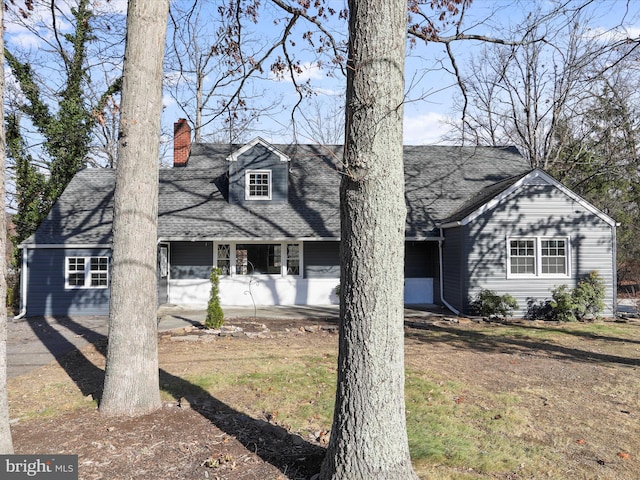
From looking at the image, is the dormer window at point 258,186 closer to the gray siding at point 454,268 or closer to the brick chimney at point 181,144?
the brick chimney at point 181,144

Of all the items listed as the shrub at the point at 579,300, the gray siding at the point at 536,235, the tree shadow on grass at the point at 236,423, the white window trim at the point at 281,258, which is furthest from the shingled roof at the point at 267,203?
the tree shadow on grass at the point at 236,423

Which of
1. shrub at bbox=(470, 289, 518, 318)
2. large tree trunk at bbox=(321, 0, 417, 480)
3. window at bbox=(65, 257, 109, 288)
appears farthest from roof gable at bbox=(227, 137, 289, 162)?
large tree trunk at bbox=(321, 0, 417, 480)

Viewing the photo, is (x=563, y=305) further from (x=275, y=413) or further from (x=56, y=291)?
(x=56, y=291)

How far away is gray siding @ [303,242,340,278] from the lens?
1747 cm

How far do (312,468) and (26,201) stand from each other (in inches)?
722

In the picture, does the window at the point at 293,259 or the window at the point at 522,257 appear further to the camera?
the window at the point at 293,259

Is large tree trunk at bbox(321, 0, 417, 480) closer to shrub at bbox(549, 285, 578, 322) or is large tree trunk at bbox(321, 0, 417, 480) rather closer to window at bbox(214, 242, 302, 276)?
shrub at bbox(549, 285, 578, 322)

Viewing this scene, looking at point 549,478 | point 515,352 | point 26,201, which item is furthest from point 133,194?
point 26,201

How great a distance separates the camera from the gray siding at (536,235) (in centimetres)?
1499

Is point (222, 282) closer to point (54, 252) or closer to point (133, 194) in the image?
point (54, 252)

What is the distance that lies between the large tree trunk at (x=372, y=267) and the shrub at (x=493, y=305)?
38.6ft

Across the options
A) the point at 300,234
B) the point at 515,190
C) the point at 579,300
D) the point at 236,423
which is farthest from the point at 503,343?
the point at 300,234

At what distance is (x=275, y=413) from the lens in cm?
580

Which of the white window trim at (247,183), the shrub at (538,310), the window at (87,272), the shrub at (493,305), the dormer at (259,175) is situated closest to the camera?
the shrub at (493,305)
